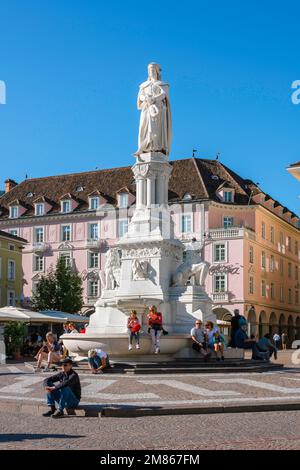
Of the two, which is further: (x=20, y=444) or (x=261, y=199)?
(x=261, y=199)

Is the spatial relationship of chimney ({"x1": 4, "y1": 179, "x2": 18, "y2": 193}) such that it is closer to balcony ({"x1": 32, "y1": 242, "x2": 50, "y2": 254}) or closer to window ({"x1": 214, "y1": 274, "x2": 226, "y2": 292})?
balcony ({"x1": 32, "y1": 242, "x2": 50, "y2": 254})

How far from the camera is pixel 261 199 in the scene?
68375 millimetres

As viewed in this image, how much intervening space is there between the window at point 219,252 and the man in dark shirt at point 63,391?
50340 mm

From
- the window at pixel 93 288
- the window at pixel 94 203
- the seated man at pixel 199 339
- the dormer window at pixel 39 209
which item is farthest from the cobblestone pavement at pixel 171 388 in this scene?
the dormer window at pixel 39 209

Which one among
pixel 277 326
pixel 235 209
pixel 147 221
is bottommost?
pixel 277 326

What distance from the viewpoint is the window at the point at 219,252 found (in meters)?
62.4

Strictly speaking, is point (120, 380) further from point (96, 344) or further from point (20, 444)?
point (20, 444)

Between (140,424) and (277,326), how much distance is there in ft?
197

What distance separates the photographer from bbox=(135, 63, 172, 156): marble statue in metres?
26.3

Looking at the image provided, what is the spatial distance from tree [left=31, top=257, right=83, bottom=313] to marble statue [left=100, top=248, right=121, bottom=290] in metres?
31.7

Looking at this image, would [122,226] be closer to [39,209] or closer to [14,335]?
[39,209]

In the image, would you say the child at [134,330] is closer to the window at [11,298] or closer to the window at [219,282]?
the window at [219,282]

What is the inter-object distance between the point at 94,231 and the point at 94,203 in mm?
2667

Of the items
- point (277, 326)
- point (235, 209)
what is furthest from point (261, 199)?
point (277, 326)
